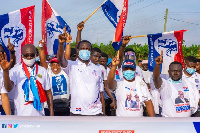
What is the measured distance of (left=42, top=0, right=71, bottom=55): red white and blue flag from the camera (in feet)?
19.7

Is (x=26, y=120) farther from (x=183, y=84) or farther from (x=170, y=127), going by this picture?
(x=183, y=84)

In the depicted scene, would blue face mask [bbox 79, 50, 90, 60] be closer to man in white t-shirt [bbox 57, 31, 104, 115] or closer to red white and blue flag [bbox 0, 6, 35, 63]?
man in white t-shirt [bbox 57, 31, 104, 115]

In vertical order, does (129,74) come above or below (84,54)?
below

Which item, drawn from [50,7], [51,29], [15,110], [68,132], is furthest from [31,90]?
[50,7]

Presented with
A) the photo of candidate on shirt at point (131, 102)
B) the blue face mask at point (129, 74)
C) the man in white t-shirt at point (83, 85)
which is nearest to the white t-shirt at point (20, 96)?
the man in white t-shirt at point (83, 85)

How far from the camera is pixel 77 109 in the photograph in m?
4.21

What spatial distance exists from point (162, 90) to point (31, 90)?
79.0 inches

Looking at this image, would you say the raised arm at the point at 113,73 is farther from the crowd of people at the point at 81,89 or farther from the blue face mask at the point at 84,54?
the blue face mask at the point at 84,54

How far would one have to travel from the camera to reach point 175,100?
171 inches

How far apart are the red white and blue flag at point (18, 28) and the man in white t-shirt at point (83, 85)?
1.61 m

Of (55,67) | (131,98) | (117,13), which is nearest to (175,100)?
(131,98)

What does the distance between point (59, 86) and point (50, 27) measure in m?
1.81

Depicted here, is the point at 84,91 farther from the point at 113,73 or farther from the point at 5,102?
the point at 5,102

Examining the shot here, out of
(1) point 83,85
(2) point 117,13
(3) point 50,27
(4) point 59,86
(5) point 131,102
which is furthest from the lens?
(2) point 117,13
